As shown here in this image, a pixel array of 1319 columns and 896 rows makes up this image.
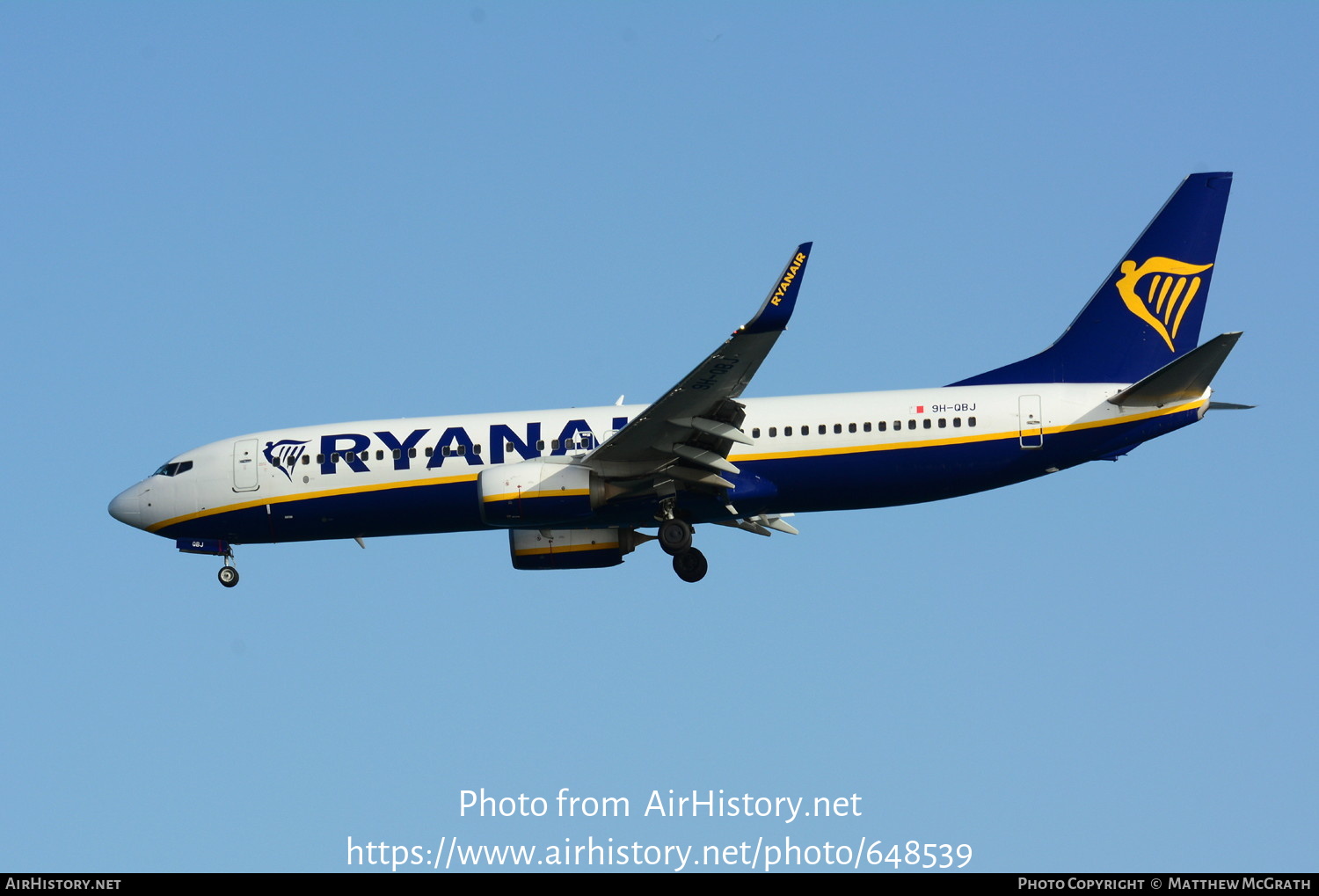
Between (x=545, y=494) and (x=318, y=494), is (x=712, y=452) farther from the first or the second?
(x=318, y=494)

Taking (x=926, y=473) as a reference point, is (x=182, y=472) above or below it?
above

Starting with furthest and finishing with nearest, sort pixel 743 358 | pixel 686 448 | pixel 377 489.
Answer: pixel 377 489, pixel 686 448, pixel 743 358

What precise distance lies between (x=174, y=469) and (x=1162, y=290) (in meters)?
22.4

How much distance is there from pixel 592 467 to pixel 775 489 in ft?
12.4

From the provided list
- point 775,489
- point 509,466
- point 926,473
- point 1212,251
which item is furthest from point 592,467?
point 1212,251

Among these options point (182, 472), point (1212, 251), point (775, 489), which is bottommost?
point (775, 489)

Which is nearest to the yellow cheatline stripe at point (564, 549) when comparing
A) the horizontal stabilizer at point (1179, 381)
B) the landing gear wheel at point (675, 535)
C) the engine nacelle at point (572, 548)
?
the engine nacelle at point (572, 548)

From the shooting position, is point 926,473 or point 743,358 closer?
point 743,358

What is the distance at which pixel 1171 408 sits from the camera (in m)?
32.3

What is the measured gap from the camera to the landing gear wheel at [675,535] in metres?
33.3

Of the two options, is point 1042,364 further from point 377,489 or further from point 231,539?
point 231,539

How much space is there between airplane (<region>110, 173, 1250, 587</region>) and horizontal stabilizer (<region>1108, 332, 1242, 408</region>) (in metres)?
0.04

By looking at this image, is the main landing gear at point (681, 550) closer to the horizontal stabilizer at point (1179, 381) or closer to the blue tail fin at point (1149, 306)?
the blue tail fin at point (1149, 306)

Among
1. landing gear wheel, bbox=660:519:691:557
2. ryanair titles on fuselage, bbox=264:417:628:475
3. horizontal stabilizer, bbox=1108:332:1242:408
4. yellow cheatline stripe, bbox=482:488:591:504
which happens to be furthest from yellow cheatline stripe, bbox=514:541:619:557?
horizontal stabilizer, bbox=1108:332:1242:408
